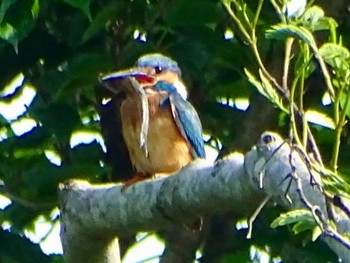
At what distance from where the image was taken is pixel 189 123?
443 centimetres

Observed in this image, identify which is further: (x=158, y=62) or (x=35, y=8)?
(x=158, y=62)

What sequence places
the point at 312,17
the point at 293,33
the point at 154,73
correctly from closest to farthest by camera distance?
the point at 293,33, the point at 312,17, the point at 154,73

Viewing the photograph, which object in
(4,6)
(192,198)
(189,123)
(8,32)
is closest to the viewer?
(192,198)

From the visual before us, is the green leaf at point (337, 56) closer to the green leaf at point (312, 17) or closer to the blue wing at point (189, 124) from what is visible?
the green leaf at point (312, 17)

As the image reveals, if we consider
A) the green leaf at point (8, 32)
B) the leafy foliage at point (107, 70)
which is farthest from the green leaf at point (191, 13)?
the green leaf at point (8, 32)

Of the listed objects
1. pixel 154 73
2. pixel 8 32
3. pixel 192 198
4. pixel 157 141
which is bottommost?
pixel 157 141

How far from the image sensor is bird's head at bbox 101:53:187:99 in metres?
4.22

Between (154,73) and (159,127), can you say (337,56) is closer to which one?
(159,127)

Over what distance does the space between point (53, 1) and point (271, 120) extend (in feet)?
3.15

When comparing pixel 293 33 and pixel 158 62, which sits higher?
pixel 293 33

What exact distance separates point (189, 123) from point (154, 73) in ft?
1.03

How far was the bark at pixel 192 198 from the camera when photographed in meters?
2.34

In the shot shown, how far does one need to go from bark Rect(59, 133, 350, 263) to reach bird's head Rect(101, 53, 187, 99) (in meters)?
0.89

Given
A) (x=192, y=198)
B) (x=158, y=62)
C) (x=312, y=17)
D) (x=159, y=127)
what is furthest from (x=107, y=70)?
(x=312, y=17)
